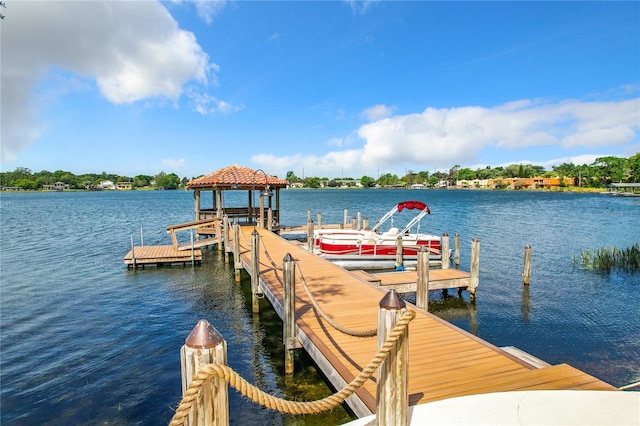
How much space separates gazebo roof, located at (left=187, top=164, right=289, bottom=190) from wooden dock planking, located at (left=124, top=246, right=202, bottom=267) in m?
5.14

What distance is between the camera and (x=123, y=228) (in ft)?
119

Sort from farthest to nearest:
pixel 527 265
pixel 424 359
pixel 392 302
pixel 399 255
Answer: pixel 399 255 < pixel 527 265 < pixel 424 359 < pixel 392 302

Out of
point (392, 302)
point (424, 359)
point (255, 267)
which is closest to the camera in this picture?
point (392, 302)

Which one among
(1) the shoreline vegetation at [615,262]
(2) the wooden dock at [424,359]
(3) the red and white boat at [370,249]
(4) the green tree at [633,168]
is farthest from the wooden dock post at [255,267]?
(4) the green tree at [633,168]

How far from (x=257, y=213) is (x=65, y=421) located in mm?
19999

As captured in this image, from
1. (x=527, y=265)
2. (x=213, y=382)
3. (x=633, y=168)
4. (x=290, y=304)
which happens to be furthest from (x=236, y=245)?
(x=633, y=168)

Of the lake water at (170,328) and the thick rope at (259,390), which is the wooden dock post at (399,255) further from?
the thick rope at (259,390)

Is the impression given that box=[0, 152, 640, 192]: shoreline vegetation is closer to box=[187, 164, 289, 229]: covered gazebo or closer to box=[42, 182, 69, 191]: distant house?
box=[42, 182, 69, 191]: distant house

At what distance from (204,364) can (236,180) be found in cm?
2200

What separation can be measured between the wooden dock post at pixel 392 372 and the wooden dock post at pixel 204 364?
58.0 inches

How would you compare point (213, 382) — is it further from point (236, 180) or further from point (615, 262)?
point (615, 262)

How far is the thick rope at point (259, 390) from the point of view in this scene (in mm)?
2047

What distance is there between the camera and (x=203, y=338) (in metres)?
2.18

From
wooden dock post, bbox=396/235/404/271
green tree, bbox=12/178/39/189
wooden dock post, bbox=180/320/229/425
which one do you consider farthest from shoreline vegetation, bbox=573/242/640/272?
green tree, bbox=12/178/39/189
